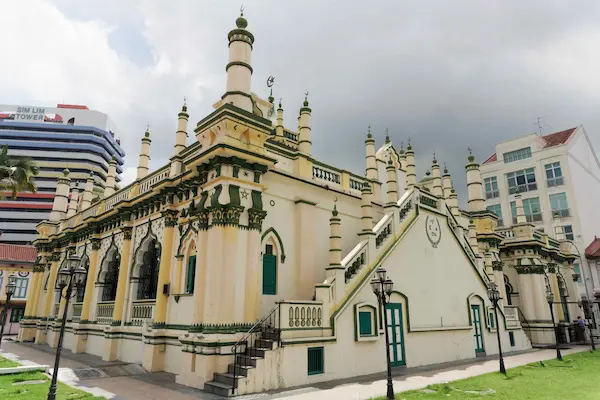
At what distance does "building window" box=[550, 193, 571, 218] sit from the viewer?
122ft

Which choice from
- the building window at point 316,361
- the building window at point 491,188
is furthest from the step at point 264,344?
the building window at point 491,188

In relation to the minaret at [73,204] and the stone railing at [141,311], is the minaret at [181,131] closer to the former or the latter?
the stone railing at [141,311]

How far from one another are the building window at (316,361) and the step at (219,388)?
8.80 ft

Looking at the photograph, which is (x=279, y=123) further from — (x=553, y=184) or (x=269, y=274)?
(x=553, y=184)

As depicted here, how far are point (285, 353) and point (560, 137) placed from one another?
134 feet

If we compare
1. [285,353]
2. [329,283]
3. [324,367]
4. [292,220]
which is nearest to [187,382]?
[285,353]

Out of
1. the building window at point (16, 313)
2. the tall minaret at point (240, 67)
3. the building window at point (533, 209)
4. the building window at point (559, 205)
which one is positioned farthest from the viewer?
the building window at point (16, 313)

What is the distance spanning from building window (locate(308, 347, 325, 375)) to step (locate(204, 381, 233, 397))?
8.80 feet

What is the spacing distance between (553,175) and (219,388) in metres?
39.0

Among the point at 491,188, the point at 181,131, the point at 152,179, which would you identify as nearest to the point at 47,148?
the point at 152,179

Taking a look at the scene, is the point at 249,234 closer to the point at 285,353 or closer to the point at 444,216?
the point at 285,353

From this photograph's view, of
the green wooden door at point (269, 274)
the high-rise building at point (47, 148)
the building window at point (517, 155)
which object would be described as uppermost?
the high-rise building at point (47, 148)

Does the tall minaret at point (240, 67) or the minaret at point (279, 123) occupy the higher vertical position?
the minaret at point (279, 123)

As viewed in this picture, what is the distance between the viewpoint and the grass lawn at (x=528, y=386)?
416 inches
